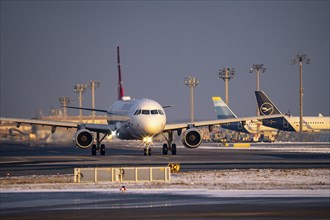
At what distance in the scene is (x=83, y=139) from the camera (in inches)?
2955

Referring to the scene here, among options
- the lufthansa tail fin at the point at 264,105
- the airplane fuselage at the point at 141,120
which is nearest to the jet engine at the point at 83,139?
the airplane fuselage at the point at 141,120

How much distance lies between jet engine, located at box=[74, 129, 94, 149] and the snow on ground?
27189 millimetres

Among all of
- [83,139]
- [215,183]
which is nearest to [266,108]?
[83,139]

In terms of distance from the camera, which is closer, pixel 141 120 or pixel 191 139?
pixel 141 120

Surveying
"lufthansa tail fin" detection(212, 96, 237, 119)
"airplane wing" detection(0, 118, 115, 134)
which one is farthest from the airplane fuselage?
"lufthansa tail fin" detection(212, 96, 237, 119)

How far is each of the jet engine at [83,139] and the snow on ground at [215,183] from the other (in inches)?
1070

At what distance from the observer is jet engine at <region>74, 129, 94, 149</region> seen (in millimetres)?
74750

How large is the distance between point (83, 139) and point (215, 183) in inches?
1396

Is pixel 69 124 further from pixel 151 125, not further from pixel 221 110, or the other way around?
pixel 221 110

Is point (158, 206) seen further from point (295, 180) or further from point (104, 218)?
point (295, 180)

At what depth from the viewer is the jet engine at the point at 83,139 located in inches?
2943

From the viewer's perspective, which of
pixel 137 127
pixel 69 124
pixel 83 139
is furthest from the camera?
pixel 69 124

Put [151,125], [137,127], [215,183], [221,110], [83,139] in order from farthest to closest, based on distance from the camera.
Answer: [221,110], [83,139], [137,127], [151,125], [215,183]

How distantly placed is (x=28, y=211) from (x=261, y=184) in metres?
14.1
